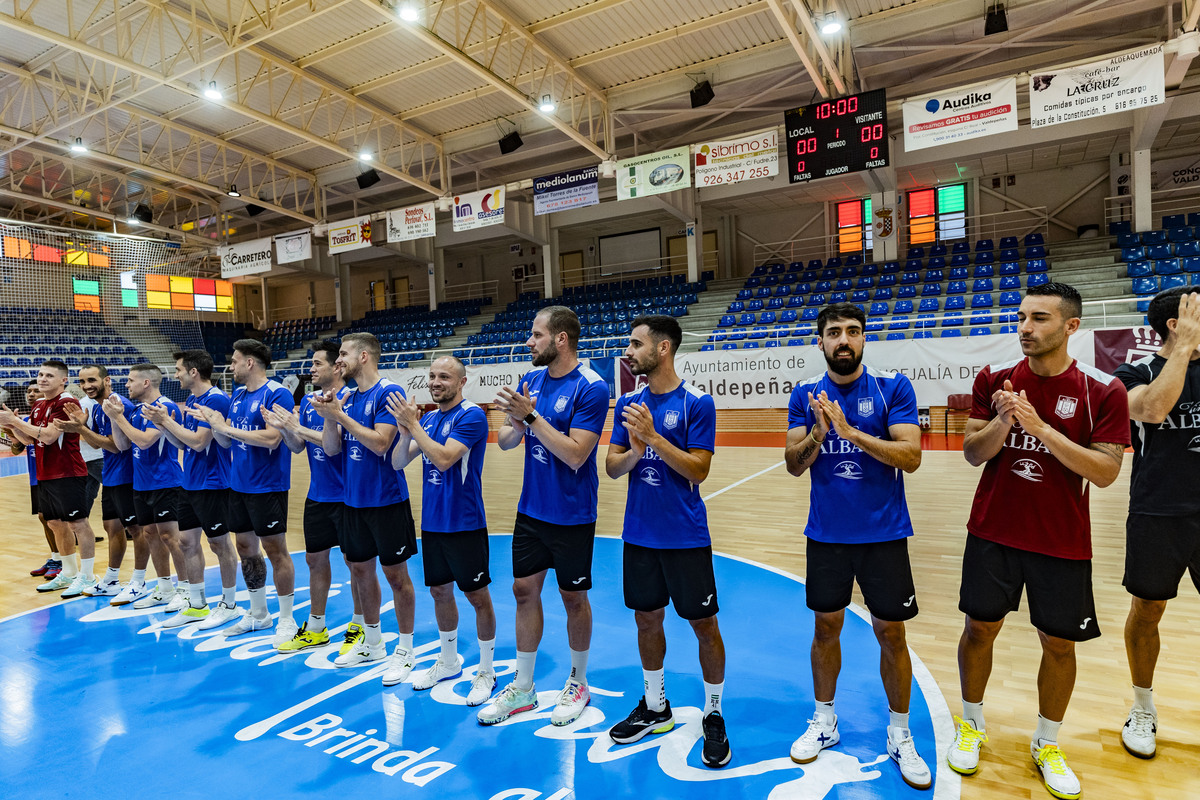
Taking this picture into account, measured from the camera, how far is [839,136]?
11.9 m

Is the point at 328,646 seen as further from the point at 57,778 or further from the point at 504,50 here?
the point at 504,50

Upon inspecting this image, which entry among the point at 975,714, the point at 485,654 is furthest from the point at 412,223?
the point at 975,714

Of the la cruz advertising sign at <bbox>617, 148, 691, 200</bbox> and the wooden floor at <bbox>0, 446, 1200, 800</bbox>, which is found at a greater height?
the la cruz advertising sign at <bbox>617, 148, 691, 200</bbox>

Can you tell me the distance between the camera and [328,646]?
4465 mm

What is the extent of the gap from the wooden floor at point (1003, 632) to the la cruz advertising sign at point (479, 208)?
974cm

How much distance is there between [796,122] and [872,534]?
11306 mm

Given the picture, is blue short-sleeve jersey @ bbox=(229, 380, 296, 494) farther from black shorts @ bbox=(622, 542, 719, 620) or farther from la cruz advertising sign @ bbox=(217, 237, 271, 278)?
la cruz advertising sign @ bbox=(217, 237, 271, 278)

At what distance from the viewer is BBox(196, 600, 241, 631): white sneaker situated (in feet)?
16.0

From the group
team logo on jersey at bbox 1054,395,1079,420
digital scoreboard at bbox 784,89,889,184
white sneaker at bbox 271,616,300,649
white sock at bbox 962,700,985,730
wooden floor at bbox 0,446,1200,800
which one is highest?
digital scoreboard at bbox 784,89,889,184

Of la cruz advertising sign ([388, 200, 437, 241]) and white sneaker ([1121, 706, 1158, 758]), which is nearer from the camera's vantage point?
white sneaker ([1121, 706, 1158, 758])

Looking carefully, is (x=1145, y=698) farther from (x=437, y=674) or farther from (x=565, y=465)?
(x=437, y=674)

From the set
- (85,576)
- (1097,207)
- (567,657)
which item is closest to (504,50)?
(85,576)

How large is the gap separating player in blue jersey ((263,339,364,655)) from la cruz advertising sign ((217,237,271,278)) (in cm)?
1901

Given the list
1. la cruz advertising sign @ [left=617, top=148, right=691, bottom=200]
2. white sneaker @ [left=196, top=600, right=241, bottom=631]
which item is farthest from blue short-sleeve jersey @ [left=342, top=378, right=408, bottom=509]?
la cruz advertising sign @ [left=617, top=148, right=691, bottom=200]
